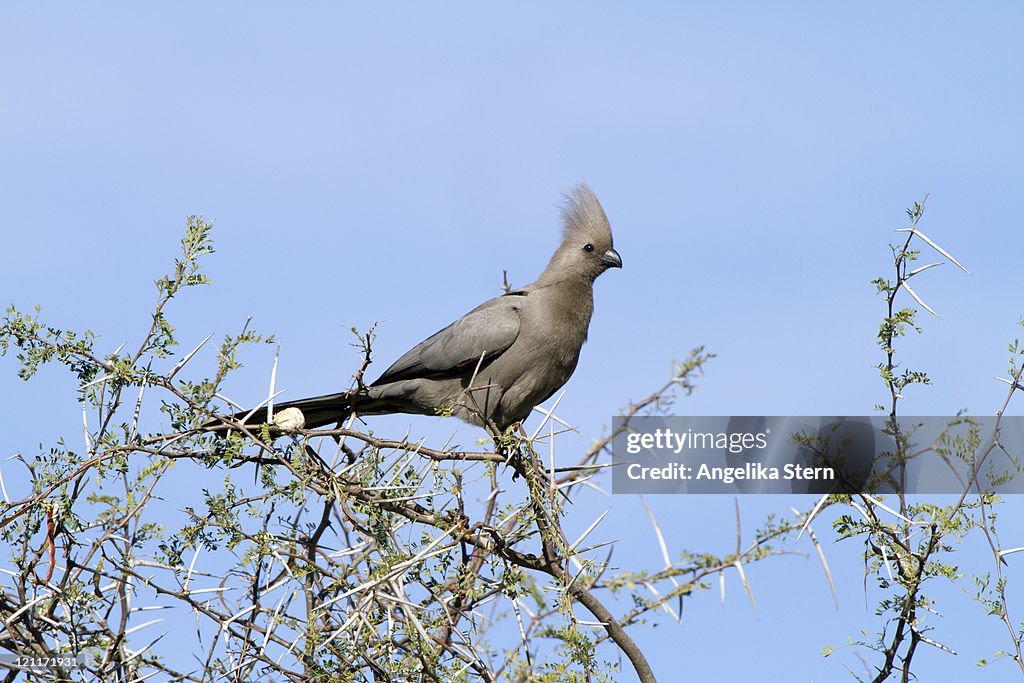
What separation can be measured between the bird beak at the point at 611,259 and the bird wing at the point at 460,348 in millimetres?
912

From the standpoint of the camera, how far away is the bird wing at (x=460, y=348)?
22.6 feet

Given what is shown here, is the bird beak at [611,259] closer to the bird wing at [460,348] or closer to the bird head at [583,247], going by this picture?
the bird head at [583,247]

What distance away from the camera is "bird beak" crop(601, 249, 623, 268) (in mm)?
7680

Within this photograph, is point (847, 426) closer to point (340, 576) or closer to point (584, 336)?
point (340, 576)

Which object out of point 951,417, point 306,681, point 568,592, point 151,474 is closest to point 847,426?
point 951,417

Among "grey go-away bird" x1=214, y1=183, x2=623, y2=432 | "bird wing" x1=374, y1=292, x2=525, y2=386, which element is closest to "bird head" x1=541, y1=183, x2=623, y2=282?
"grey go-away bird" x1=214, y1=183, x2=623, y2=432

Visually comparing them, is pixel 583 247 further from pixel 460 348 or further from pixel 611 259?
pixel 460 348

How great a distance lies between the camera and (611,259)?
7.68 m

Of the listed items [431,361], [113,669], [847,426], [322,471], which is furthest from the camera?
[431,361]

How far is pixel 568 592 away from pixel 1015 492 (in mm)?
1795

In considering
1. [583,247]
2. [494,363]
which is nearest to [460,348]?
[494,363]

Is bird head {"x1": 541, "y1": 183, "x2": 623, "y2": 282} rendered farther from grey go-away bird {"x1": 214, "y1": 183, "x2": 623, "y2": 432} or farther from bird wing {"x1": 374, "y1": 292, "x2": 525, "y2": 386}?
bird wing {"x1": 374, "y1": 292, "x2": 525, "y2": 386}

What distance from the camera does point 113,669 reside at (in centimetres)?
389

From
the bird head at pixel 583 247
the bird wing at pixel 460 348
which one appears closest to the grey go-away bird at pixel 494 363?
the bird wing at pixel 460 348
